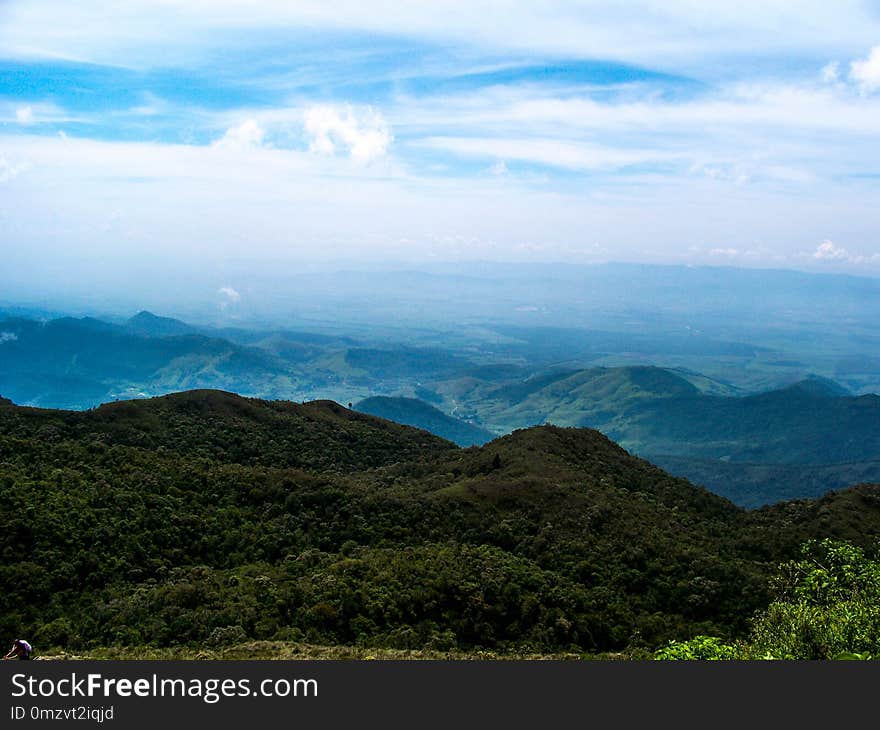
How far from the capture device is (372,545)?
4288cm

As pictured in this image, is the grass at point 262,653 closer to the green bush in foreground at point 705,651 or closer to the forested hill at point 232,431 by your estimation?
the green bush in foreground at point 705,651

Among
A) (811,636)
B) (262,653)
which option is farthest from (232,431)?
(811,636)

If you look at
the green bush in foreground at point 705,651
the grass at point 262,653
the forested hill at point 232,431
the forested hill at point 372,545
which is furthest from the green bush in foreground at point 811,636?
the forested hill at point 232,431

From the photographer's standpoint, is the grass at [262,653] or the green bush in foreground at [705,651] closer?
the green bush in foreground at [705,651]

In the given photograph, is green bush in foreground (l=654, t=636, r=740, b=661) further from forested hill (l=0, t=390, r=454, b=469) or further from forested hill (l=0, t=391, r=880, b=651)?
forested hill (l=0, t=390, r=454, b=469)

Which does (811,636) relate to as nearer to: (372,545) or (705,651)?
(705,651)

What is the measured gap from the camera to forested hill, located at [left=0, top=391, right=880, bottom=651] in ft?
104

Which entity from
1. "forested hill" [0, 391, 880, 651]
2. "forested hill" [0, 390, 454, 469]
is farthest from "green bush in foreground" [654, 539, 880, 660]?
"forested hill" [0, 390, 454, 469]

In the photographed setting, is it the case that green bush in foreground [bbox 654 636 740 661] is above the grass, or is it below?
above

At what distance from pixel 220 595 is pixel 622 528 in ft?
89.0

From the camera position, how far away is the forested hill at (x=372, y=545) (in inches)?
1244

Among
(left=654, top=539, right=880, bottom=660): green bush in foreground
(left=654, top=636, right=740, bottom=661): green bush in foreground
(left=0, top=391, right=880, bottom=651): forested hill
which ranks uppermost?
(left=654, top=539, right=880, bottom=660): green bush in foreground

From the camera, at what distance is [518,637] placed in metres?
32.6

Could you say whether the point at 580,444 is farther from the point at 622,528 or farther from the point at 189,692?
the point at 189,692
